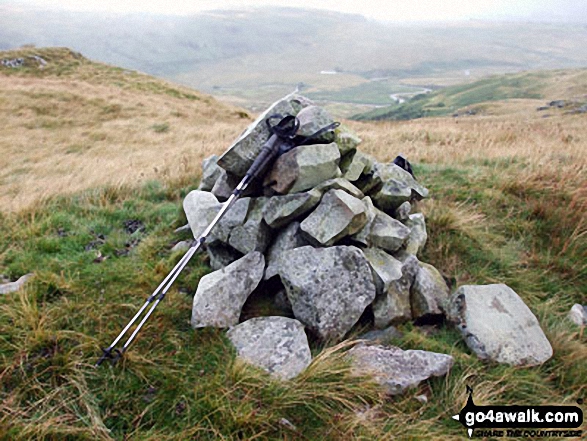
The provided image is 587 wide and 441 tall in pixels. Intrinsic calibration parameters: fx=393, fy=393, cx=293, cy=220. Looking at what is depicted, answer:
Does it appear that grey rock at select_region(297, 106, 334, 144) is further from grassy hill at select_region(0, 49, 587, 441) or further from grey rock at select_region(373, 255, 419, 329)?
grassy hill at select_region(0, 49, 587, 441)

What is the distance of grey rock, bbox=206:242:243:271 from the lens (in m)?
5.68

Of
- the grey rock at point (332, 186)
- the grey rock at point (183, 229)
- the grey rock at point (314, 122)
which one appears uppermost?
the grey rock at point (314, 122)

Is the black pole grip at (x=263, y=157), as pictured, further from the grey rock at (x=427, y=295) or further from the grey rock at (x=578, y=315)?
the grey rock at (x=578, y=315)

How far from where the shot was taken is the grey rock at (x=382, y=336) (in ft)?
14.8

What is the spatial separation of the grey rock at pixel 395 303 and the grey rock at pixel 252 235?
5.65 feet

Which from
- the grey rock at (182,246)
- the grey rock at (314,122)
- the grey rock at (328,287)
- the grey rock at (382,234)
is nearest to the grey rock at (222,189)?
the grey rock at (182,246)

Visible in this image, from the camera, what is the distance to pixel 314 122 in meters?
5.60

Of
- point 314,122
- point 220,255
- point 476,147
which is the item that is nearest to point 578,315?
point 314,122

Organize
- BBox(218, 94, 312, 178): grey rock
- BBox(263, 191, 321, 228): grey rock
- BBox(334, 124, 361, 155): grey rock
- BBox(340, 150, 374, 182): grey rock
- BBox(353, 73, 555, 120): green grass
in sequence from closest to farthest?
1. BBox(263, 191, 321, 228): grey rock
2. BBox(218, 94, 312, 178): grey rock
3. BBox(334, 124, 361, 155): grey rock
4. BBox(340, 150, 374, 182): grey rock
5. BBox(353, 73, 555, 120): green grass

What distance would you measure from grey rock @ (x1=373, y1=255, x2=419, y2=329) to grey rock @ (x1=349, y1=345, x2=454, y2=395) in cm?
52

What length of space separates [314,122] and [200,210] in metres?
2.25

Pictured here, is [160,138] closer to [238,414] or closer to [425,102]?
[238,414]

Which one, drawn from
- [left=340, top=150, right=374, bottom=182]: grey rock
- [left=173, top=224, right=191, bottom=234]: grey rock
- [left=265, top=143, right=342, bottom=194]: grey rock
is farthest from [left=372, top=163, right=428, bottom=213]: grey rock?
[left=173, top=224, right=191, bottom=234]: grey rock

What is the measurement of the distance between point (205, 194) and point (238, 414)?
4.03 meters
